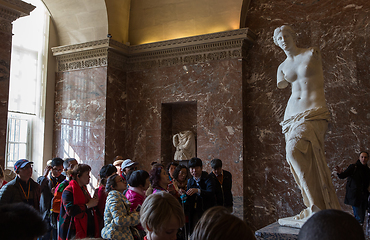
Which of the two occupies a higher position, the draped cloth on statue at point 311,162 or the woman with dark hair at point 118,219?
the draped cloth on statue at point 311,162

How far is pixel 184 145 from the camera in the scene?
9773 mm

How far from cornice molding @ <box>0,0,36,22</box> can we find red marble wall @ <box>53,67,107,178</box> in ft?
10.7

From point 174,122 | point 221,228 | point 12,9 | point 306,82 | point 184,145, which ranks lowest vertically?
point 221,228

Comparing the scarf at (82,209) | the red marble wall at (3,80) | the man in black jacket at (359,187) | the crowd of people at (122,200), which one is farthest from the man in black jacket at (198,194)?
the red marble wall at (3,80)

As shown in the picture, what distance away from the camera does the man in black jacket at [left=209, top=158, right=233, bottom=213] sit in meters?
5.69

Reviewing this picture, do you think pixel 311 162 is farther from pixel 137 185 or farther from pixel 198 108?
pixel 198 108

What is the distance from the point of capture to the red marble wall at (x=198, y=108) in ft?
29.6

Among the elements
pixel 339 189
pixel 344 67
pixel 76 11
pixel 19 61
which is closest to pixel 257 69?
pixel 344 67

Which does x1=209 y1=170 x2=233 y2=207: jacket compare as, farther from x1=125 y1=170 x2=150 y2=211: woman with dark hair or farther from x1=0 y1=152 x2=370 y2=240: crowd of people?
x1=125 y1=170 x2=150 y2=211: woman with dark hair

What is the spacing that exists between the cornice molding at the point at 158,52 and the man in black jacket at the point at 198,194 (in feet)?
14.7

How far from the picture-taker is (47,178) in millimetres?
5953

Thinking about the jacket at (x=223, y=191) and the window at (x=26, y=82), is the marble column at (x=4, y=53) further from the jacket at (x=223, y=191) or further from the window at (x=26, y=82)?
the jacket at (x=223, y=191)

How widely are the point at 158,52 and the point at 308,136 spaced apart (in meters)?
6.51

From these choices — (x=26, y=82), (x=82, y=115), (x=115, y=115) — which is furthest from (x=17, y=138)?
(x=115, y=115)
